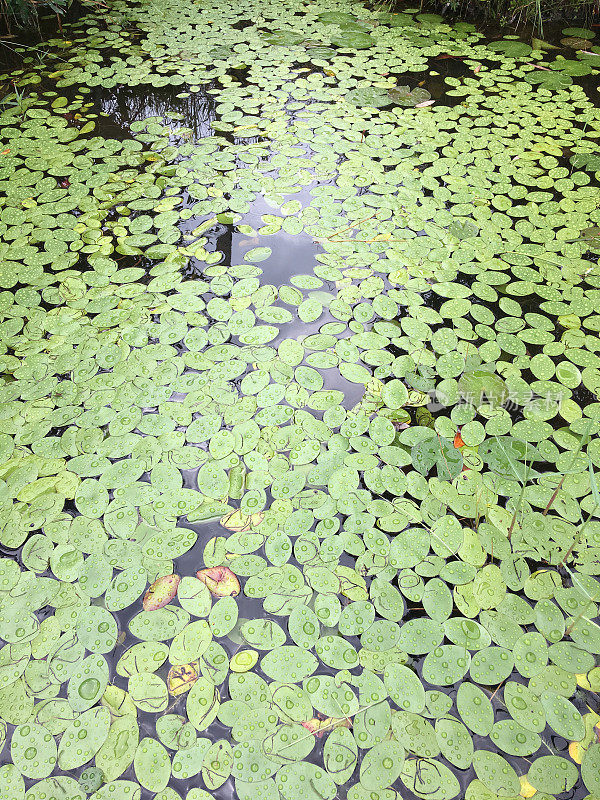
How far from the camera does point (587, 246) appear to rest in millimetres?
2057

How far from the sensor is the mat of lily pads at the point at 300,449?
3.49 ft

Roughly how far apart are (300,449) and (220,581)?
407 millimetres

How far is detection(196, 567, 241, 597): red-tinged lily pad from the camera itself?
125cm

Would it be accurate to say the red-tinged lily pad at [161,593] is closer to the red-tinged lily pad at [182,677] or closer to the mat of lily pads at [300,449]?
the mat of lily pads at [300,449]

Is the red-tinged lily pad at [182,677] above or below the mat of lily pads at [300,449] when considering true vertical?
below

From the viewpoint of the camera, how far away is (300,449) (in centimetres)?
149

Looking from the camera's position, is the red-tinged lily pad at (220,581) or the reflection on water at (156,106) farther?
the reflection on water at (156,106)

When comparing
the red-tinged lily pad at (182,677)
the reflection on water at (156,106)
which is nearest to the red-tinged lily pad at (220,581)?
the red-tinged lily pad at (182,677)

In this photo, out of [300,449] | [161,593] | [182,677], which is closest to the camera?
[182,677]

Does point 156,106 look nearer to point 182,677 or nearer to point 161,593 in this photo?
point 161,593

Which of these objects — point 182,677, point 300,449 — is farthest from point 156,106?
point 182,677

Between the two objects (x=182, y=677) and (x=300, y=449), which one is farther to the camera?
(x=300, y=449)

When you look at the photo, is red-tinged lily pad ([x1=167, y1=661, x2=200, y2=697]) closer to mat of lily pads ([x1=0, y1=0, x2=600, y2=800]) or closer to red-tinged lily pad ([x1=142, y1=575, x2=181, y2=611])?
mat of lily pads ([x1=0, y1=0, x2=600, y2=800])

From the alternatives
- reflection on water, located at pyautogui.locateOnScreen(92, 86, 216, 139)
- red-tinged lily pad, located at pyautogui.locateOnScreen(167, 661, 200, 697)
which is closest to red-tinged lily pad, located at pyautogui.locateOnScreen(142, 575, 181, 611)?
red-tinged lily pad, located at pyautogui.locateOnScreen(167, 661, 200, 697)
